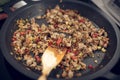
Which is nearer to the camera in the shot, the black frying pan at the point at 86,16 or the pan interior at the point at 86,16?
the black frying pan at the point at 86,16

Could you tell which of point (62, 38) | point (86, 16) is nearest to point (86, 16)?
point (86, 16)

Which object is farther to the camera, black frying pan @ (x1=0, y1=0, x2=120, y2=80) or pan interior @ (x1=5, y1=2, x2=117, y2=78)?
pan interior @ (x1=5, y1=2, x2=117, y2=78)

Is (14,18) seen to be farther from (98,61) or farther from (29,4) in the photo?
(98,61)

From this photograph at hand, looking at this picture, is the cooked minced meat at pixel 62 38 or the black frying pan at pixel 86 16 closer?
the black frying pan at pixel 86 16

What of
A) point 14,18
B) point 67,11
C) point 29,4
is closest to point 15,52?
point 14,18

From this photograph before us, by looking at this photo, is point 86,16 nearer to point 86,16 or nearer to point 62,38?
point 86,16
